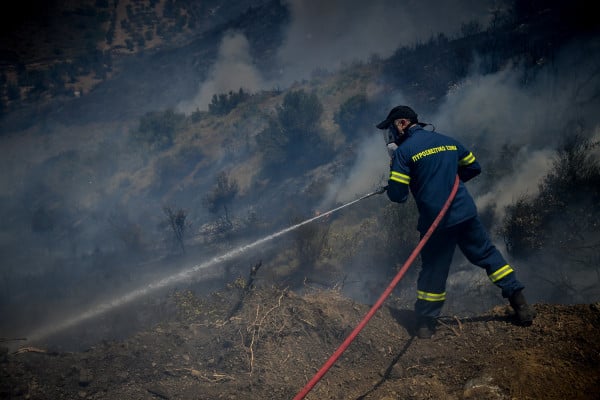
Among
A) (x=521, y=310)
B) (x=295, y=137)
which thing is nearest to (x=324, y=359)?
(x=521, y=310)

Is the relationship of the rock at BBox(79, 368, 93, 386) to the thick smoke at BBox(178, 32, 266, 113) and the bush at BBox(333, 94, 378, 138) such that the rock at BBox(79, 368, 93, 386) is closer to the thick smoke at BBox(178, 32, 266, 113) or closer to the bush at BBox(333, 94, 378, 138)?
the bush at BBox(333, 94, 378, 138)

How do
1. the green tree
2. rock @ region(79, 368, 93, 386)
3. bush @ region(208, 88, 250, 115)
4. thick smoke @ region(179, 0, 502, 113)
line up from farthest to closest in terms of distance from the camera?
1. thick smoke @ region(179, 0, 502, 113)
2. bush @ region(208, 88, 250, 115)
3. the green tree
4. rock @ region(79, 368, 93, 386)

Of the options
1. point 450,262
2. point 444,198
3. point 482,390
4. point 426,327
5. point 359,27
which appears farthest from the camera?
point 359,27

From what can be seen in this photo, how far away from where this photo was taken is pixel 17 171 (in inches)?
834

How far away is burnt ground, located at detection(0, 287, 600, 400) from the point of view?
2.43 m

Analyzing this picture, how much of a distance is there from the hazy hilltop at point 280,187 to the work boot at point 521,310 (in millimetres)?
108

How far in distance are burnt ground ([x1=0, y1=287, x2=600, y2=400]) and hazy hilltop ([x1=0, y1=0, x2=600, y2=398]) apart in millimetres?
34

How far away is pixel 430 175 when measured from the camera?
316 cm

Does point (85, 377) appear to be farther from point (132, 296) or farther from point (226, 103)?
point (226, 103)

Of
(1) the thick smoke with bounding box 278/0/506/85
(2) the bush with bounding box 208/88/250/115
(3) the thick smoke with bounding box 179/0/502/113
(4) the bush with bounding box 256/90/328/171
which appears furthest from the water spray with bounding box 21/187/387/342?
(3) the thick smoke with bounding box 179/0/502/113

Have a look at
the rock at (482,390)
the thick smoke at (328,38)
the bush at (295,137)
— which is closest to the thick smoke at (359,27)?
the thick smoke at (328,38)

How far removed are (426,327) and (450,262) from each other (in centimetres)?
78

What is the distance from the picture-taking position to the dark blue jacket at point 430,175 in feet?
10.3

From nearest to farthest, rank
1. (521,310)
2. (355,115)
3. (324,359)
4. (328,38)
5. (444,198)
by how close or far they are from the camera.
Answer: (521,310)
(444,198)
(324,359)
(355,115)
(328,38)
